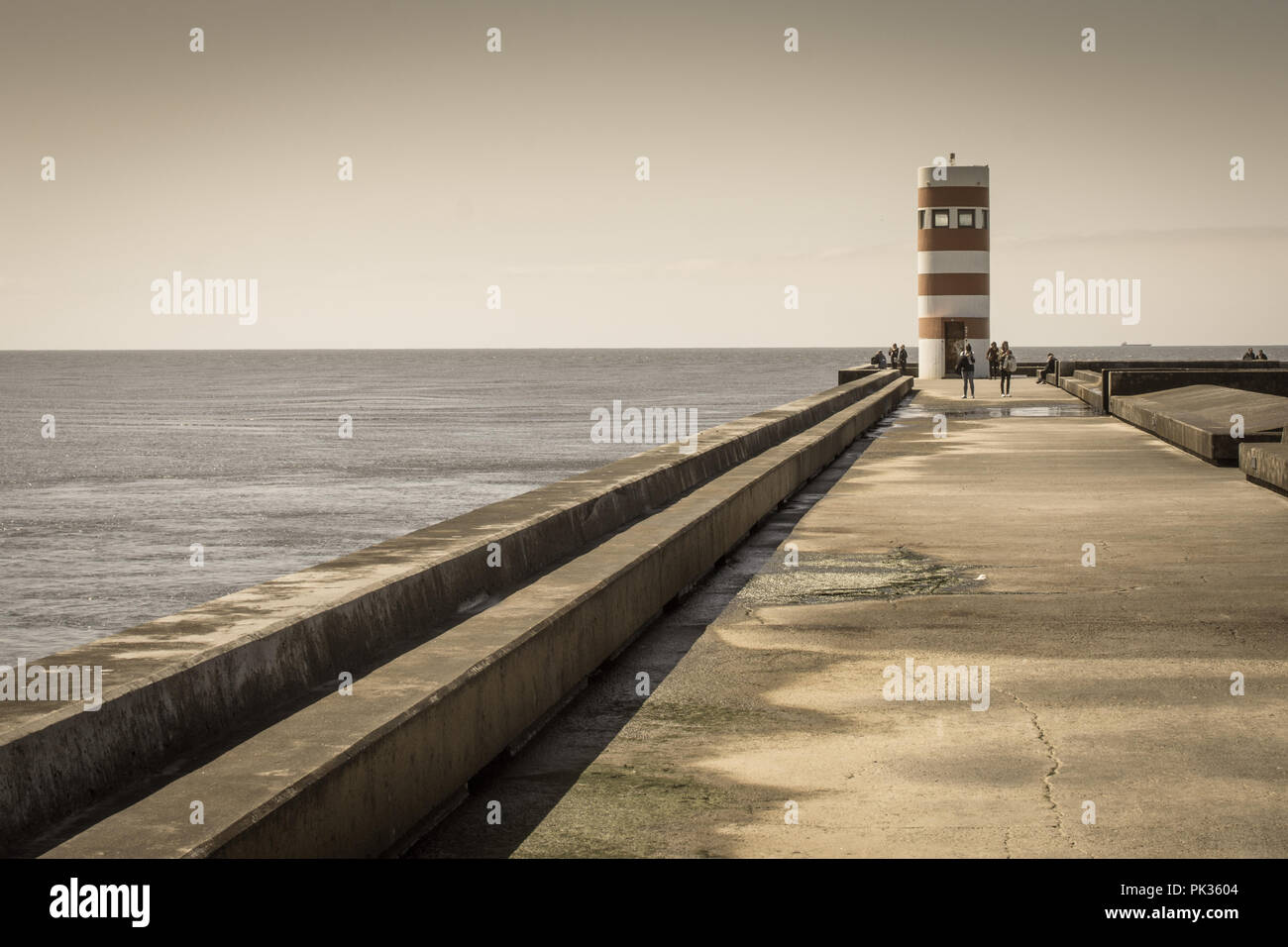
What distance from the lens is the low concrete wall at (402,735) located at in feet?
13.9

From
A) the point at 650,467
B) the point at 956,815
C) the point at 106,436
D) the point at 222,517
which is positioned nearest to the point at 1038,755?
the point at 956,815

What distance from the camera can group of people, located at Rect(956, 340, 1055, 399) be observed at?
42.8 m

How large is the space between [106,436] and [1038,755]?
2638 inches

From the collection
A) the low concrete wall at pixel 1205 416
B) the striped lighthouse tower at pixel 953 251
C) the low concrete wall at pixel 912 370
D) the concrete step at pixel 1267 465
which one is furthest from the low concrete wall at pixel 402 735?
the low concrete wall at pixel 912 370

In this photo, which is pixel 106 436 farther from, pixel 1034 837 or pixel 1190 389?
pixel 1034 837

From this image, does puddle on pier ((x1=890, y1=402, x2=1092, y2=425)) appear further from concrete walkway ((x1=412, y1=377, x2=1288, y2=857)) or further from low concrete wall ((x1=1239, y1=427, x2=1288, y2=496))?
concrete walkway ((x1=412, y1=377, x2=1288, y2=857))

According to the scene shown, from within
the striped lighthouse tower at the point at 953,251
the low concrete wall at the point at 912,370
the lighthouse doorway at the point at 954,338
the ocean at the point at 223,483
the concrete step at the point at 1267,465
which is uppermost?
the striped lighthouse tower at the point at 953,251

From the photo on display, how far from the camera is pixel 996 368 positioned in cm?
5512

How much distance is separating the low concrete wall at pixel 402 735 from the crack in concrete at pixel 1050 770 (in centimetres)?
219

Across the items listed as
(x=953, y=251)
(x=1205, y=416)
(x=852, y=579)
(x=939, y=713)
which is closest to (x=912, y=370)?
(x=953, y=251)

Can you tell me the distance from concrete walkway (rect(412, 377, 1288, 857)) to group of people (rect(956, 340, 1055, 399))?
2892 centimetres

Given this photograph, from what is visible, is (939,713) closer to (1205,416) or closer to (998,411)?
(1205,416)

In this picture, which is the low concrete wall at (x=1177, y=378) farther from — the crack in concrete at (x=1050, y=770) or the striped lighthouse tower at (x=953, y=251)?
the crack in concrete at (x=1050, y=770)
